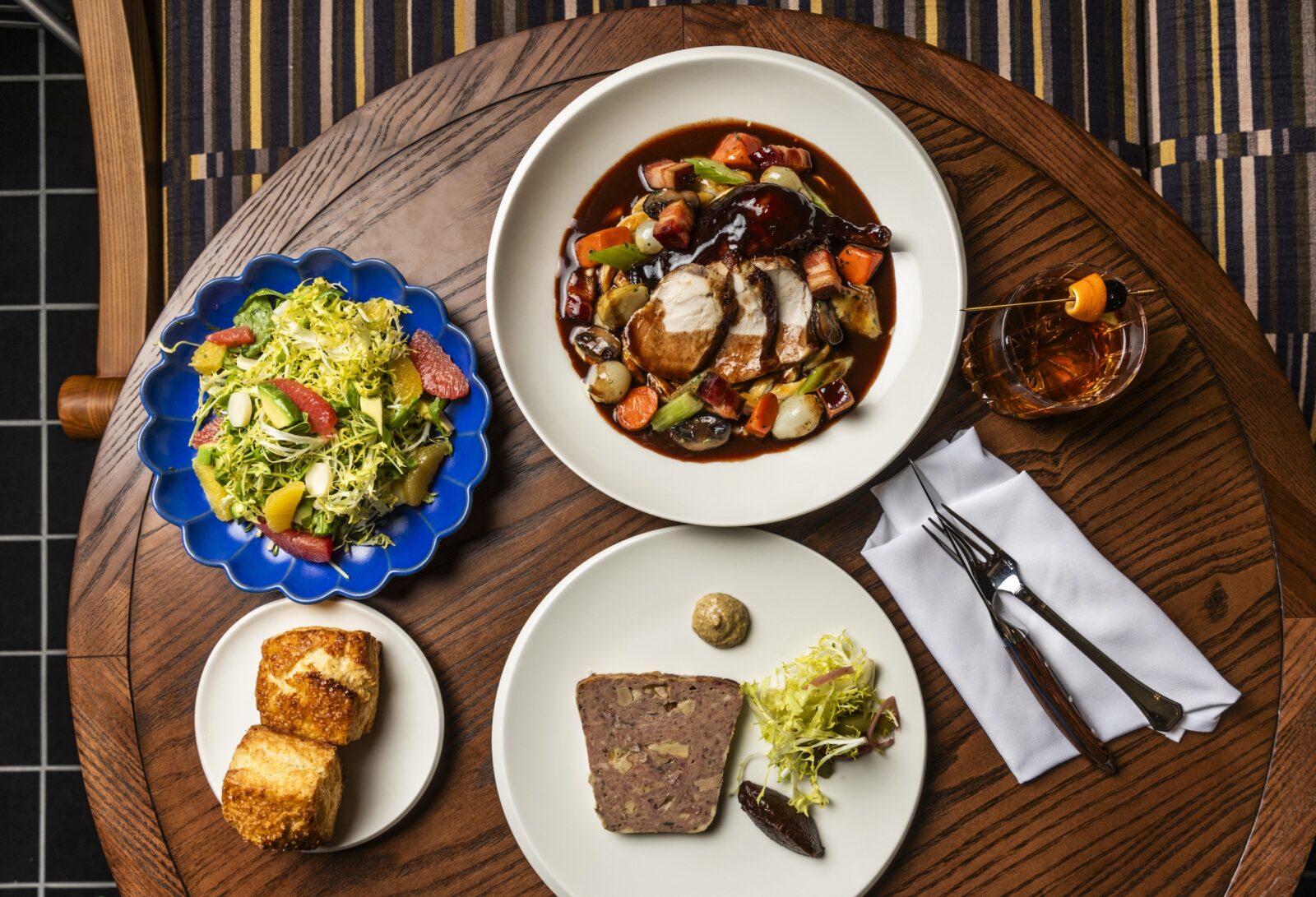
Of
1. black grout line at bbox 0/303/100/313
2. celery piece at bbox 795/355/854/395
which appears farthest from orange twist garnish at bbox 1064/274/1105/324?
black grout line at bbox 0/303/100/313

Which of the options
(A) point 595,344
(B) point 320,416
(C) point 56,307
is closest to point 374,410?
(B) point 320,416

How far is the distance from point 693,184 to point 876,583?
127 centimetres

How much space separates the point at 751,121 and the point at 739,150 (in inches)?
4.2

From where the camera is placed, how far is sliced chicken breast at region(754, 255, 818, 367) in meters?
2.44

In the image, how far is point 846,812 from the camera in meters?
2.46

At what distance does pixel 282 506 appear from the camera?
2.38 m

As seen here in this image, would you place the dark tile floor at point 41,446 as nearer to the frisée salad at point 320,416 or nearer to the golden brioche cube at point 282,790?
the frisée salad at point 320,416

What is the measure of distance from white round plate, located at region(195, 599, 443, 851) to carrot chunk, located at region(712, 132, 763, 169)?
5.29 feet

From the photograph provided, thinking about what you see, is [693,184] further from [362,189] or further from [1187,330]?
[1187,330]

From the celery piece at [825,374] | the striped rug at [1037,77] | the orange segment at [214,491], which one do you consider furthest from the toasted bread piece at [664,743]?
the striped rug at [1037,77]

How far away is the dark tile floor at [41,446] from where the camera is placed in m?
3.87

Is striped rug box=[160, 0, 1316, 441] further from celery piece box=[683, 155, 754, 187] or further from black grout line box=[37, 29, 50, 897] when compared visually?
black grout line box=[37, 29, 50, 897]

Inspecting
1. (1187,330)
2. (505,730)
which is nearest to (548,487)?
(505,730)

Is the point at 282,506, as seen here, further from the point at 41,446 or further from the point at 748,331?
the point at 41,446
